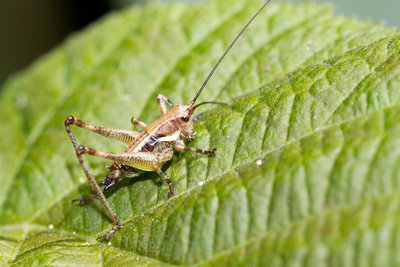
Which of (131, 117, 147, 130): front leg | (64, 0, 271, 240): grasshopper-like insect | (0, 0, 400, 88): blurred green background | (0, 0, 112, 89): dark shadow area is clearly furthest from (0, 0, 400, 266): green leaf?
(0, 0, 112, 89): dark shadow area

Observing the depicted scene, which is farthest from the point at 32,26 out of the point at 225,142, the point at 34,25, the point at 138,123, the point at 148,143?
the point at 225,142

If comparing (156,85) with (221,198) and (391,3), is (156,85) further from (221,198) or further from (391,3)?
(391,3)

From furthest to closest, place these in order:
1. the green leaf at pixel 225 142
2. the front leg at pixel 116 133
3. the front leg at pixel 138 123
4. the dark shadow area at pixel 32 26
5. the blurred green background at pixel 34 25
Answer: the dark shadow area at pixel 32 26 → the blurred green background at pixel 34 25 → the front leg at pixel 138 123 → the front leg at pixel 116 133 → the green leaf at pixel 225 142

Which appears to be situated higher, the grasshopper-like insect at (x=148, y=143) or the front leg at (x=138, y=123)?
the front leg at (x=138, y=123)

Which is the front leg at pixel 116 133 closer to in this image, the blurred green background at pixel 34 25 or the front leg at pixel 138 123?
the front leg at pixel 138 123

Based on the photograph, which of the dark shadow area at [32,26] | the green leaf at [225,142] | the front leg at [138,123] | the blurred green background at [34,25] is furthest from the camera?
the dark shadow area at [32,26]

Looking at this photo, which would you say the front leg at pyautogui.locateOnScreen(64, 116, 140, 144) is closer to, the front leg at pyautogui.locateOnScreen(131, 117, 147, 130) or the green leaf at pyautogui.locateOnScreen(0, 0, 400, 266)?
the front leg at pyautogui.locateOnScreen(131, 117, 147, 130)

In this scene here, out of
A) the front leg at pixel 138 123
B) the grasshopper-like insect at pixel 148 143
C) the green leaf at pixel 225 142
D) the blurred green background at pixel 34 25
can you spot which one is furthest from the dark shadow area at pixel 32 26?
the grasshopper-like insect at pixel 148 143
